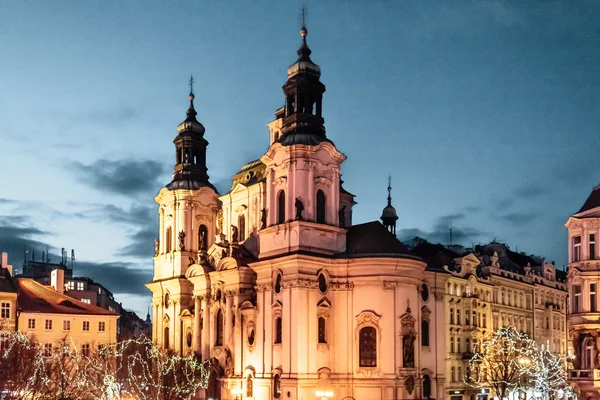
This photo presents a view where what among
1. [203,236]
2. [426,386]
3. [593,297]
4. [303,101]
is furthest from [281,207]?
[593,297]

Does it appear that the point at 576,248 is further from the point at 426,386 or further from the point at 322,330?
the point at 322,330

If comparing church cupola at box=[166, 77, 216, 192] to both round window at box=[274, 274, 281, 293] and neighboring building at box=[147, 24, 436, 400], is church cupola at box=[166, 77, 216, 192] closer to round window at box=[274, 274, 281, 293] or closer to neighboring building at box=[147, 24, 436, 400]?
neighboring building at box=[147, 24, 436, 400]

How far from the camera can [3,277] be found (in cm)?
7700

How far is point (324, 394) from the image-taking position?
54.5m

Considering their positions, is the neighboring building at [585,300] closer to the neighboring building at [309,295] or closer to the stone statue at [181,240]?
the neighboring building at [309,295]

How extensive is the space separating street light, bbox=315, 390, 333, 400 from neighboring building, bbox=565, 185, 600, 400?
15.3 meters

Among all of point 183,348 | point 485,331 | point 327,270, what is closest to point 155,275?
point 183,348

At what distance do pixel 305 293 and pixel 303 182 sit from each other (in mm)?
7684

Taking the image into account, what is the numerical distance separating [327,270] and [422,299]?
8478 millimetres

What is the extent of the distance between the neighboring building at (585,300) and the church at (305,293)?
40.8 feet

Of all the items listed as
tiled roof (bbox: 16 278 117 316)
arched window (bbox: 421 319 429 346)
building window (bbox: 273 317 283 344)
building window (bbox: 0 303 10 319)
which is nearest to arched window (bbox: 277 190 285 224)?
building window (bbox: 273 317 283 344)

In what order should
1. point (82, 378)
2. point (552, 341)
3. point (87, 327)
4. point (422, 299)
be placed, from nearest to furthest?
point (422, 299) < point (82, 378) < point (87, 327) < point (552, 341)

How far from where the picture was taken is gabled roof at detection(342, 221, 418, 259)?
59.8m

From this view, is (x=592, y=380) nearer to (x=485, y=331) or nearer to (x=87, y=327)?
(x=485, y=331)
